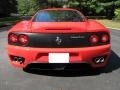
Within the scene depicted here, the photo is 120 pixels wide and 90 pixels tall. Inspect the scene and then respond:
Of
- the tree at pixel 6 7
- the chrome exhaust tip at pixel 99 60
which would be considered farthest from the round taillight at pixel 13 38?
the tree at pixel 6 7

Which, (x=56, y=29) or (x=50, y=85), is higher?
(x=56, y=29)

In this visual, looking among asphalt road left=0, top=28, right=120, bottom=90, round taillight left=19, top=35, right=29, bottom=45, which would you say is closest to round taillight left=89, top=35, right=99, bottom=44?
asphalt road left=0, top=28, right=120, bottom=90

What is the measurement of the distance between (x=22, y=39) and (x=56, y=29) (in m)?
0.65

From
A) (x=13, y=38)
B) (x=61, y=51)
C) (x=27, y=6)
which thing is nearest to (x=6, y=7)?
(x=27, y=6)

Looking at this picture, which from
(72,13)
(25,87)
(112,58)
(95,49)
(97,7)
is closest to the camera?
(25,87)

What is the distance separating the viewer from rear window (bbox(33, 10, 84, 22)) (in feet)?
22.0

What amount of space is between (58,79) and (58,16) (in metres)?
1.62

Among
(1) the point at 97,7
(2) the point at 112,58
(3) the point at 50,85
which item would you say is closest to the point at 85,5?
(1) the point at 97,7

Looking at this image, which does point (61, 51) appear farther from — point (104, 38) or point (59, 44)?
point (104, 38)

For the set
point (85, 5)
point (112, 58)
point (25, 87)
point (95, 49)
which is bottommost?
point (85, 5)

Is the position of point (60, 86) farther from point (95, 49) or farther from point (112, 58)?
point (112, 58)

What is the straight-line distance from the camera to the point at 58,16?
22.7ft

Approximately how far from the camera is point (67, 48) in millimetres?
5691

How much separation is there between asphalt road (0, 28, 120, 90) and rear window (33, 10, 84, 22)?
112 centimetres
